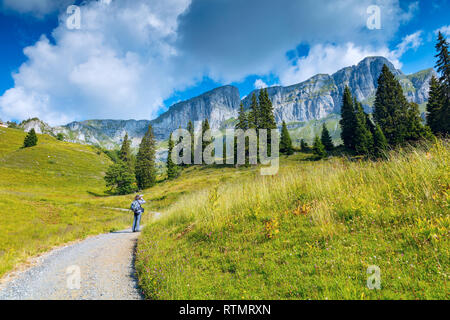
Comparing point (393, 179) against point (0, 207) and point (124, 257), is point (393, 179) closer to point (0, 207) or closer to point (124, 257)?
point (124, 257)

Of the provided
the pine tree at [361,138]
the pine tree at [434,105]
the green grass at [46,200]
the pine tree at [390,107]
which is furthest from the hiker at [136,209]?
the pine tree at [390,107]

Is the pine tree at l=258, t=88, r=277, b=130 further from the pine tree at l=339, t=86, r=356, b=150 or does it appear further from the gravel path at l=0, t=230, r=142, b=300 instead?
the gravel path at l=0, t=230, r=142, b=300

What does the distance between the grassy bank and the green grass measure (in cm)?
781

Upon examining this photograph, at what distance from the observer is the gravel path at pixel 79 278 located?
510 cm

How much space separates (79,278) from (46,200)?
41.1 metres

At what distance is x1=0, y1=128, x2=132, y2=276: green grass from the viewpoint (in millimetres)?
13219

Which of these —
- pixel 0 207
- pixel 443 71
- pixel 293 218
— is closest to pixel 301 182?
pixel 293 218

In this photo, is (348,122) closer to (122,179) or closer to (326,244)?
(326,244)

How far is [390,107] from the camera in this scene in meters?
54.3

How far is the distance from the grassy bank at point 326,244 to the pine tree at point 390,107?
58.2 metres

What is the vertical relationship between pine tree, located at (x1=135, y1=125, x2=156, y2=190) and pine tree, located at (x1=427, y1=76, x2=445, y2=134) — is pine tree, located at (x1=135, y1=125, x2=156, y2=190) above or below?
below

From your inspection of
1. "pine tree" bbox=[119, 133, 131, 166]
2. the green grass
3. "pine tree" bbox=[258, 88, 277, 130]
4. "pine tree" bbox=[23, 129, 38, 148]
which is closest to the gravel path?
the green grass

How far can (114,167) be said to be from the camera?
64.6 metres
